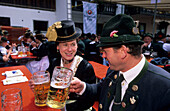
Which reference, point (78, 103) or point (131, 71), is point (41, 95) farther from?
point (131, 71)

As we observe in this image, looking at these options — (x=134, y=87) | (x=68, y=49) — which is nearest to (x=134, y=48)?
(x=134, y=87)

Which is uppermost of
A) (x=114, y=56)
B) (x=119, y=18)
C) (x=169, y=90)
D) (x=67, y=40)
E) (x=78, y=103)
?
(x=119, y=18)

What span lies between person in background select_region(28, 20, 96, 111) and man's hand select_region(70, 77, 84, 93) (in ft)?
0.74

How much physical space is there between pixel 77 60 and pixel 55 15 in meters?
10.7

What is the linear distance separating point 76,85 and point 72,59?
0.69 m

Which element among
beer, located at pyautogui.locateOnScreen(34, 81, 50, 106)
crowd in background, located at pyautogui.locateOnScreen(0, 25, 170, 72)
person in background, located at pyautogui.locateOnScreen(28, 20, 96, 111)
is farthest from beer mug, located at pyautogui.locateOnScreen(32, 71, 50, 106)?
crowd in background, located at pyautogui.locateOnScreen(0, 25, 170, 72)

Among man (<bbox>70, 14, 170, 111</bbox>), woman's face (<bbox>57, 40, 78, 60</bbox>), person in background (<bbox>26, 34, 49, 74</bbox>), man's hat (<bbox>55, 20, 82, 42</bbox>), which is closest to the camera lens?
man (<bbox>70, 14, 170, 111</bbox>)

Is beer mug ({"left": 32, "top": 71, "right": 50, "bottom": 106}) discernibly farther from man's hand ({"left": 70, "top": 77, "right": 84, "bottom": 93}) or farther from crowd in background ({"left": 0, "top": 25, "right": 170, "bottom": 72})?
crowd in background ({"left": 0, "top": 25, "right": 170, "bottom": 72})

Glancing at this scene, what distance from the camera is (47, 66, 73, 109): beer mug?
2.93ft

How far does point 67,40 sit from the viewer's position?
1.50 meters

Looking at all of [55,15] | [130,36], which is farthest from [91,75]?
[55,15]

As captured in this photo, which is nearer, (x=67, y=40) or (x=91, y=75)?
(x=67, y=40)

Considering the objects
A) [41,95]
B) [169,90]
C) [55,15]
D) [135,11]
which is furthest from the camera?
[55,15]

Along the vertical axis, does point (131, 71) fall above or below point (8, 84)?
above
